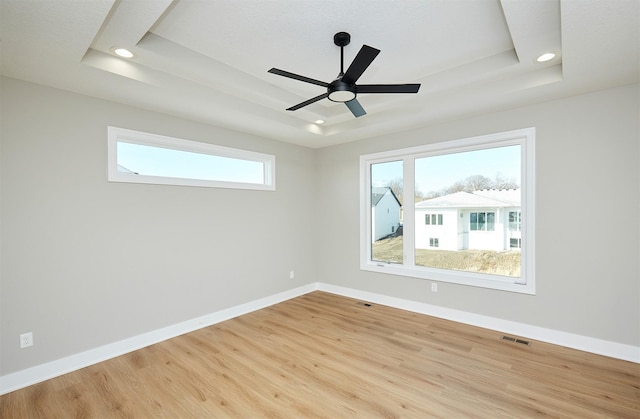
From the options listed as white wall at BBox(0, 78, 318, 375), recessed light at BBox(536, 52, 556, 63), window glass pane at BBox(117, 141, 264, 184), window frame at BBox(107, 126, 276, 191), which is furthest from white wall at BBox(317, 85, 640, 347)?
white wall at BBox(0, 78, 318, 375)

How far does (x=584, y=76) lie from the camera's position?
258cm

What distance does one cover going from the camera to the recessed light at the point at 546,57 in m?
2.48

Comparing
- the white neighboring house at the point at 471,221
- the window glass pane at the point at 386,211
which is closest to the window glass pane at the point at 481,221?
the white neighboring house at the point at 471,221

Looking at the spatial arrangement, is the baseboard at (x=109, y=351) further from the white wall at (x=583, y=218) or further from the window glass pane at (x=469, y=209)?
the white wall at (x=583, y=218)

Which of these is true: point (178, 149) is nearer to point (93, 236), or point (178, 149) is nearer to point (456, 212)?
point (93, 236)

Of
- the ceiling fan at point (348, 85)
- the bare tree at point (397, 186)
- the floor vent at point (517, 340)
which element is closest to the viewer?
the ceiling fan at point (348, 85)

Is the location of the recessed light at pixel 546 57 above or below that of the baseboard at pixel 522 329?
above

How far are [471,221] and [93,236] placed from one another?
4309 mm

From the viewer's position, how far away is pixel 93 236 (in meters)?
2.88

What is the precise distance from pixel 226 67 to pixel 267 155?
1673 mm

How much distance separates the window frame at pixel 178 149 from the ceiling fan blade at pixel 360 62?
230 centimetres


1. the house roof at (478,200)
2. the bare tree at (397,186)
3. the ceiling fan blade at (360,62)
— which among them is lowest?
the house roof at (478,200)

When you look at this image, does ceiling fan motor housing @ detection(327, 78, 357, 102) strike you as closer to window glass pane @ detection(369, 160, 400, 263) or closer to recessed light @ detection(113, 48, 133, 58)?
recessed light @ detection(113, 48, 133, 58)

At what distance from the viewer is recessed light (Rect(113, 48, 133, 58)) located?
7.65ft
